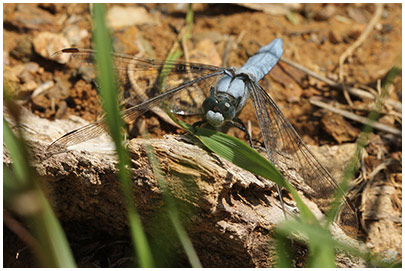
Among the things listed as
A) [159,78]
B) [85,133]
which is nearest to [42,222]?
[85,133]

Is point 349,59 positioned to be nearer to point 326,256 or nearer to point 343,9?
point 343,9

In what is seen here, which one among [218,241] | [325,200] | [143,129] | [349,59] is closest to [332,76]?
[349,59]

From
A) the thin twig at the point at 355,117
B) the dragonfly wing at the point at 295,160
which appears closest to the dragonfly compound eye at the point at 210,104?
the dragonfly wing at the point at 295,160

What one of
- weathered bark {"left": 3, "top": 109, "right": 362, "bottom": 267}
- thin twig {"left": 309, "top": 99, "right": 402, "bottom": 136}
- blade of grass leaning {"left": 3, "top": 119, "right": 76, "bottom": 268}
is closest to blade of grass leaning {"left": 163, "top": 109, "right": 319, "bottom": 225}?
weathered bark {"left": 3, "top": 109, "right": 362, "bottom": 267}

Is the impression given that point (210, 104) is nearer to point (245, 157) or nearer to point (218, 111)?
point (218, 111)

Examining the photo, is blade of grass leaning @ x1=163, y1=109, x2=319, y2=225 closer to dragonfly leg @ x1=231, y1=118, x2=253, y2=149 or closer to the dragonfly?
the dragonfly

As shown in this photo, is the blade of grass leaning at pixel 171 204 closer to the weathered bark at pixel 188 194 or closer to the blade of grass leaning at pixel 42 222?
the weathered bark at pixel 188 194

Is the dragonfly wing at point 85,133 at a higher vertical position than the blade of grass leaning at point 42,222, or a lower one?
higher
